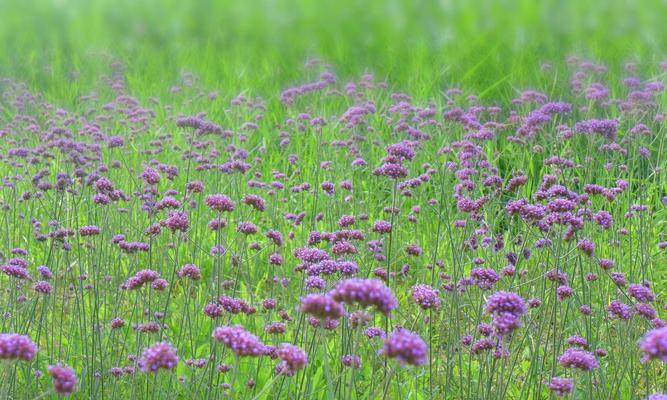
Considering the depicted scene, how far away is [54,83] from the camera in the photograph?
332 inches

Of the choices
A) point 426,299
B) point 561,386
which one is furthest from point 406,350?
point 561,386

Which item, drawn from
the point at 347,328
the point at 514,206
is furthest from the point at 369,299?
the point at 514,206

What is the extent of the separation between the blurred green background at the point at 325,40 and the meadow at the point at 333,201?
3cm

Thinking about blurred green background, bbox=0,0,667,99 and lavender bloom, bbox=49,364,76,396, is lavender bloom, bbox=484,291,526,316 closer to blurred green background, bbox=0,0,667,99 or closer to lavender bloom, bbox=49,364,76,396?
lavender bloom, bbox=49,364,76,396

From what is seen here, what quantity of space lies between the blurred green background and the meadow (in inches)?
1.2

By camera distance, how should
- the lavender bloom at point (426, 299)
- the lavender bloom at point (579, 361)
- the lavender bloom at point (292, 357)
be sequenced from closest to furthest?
the lavender bloom at point (292, 357), the lavender bloom at point (579, 361), the lavender bloom at point (426, 299)

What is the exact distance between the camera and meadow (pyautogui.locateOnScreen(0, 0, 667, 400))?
8.28 feet

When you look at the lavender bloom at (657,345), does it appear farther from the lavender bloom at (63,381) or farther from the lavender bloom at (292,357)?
the lavender bloom at (63,381)

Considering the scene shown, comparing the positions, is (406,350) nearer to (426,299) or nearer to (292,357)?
(292,357)

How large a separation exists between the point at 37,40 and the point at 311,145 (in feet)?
17.3

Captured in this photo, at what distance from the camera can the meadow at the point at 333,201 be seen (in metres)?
2.52

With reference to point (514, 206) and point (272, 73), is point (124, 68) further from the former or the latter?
point (514, 206)

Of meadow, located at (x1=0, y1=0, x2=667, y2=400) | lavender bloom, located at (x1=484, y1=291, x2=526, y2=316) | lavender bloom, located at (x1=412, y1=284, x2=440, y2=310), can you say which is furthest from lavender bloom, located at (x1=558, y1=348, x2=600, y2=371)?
lavender bloom, located at (x1=412, y1=284, x2=440, y2=310)

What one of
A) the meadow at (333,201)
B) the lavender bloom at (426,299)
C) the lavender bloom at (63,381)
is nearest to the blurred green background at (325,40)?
the meadow at (333,201)
